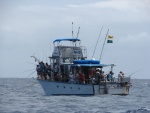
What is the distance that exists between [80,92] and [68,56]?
5.64 meters

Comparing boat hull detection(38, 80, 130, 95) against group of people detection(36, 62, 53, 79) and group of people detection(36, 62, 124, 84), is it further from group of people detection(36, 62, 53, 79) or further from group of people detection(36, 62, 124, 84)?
group of people detection(36, 62, 53, 79)

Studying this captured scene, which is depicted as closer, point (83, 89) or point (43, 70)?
point (83, 89)

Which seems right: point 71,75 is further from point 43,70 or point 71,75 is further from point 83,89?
point 43,70

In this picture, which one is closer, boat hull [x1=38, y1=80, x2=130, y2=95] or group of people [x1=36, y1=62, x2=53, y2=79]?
boat hull [x1=38, y1=80, x2=130, y2=95]

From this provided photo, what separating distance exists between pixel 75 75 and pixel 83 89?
8.03 ft

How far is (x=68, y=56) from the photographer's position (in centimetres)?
5669

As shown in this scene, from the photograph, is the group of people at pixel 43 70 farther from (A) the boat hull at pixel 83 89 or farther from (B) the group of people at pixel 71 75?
(A) the boat hull at pixel 83 89

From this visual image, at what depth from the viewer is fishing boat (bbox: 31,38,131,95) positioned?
171 feet

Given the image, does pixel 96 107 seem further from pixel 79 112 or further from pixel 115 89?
pixel 115 89

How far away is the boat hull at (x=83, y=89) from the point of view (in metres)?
51.7

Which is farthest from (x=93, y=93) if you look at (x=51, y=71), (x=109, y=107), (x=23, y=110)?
(x=23, y=110)

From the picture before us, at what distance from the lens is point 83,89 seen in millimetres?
51844

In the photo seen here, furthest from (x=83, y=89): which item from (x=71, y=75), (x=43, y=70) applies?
(x=43, y=70)

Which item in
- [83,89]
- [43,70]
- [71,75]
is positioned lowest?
[83,89]
